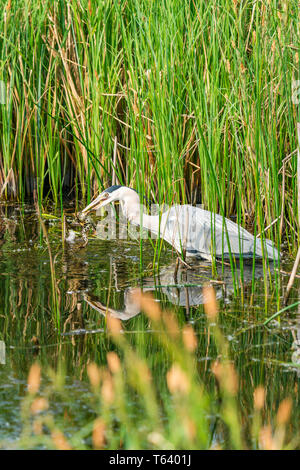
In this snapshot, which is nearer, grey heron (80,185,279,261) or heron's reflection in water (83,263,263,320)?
heron's reflection in water (83,263,263,320)

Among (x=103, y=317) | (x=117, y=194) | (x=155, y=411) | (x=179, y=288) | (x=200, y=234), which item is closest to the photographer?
(x=155, y=411)

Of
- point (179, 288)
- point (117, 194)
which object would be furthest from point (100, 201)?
point (179, 288)

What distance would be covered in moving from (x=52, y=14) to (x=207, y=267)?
2.15 meters

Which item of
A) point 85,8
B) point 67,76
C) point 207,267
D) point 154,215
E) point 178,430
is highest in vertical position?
point 85,8

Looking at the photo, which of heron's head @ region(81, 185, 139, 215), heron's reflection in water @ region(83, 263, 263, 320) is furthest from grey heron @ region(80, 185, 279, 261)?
heron's reflection in water @ region(83, 263, 263, 320)

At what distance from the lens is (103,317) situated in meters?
2.91

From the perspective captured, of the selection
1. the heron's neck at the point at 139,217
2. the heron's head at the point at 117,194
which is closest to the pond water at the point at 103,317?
the heron's neck at the point at 139,217

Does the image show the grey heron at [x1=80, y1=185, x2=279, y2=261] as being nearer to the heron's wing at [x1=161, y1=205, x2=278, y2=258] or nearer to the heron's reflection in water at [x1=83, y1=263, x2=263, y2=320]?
the heron's wing at [x1=161, y1=205, x2=278, y2=258]

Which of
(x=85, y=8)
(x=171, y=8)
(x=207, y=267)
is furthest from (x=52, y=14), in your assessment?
(x=207, y=267)

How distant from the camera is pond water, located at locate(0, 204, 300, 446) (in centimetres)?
224

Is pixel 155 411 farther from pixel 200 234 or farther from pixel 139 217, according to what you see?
pixel 139 217

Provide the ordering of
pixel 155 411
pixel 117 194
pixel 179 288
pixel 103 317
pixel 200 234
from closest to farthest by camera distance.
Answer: pixel 155 411 < pixel 103 317 < pixel 179 288 < pixel 200 234 < pixel 117 194

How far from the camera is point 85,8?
431cm
